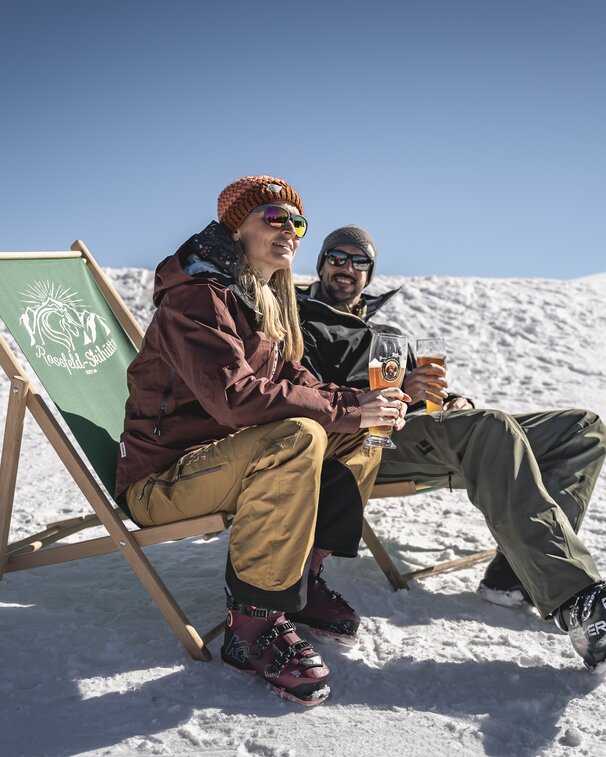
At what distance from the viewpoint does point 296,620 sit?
2.82 meters

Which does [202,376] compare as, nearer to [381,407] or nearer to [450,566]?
[381,407]

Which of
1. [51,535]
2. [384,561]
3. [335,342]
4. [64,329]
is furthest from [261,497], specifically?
[64,329]

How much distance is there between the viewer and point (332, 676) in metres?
2.48

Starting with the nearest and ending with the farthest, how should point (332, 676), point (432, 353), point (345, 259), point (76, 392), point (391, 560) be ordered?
point (332, 676) → point (432, 353) → point (76, 392) → point (391, 560) → point (345, 259)

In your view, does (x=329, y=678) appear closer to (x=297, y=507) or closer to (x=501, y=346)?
(x=297, y=507)

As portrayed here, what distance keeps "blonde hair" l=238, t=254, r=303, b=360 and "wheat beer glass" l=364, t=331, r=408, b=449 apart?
364 mm

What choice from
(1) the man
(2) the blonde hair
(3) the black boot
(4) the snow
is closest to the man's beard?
(1) the man

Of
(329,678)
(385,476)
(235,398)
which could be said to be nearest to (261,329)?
(235,398)

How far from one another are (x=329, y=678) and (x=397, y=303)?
7209 millimetres

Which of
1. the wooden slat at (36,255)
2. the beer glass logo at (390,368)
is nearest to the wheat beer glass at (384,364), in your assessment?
the beer glass logo at (390,368)

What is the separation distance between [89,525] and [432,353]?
5.59ft

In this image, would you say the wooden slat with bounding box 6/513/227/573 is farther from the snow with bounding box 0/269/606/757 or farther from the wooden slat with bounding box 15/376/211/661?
the snow with bounding box 0/269/606/757

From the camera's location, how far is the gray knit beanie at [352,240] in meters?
3.51

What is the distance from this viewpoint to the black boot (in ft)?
7.66
